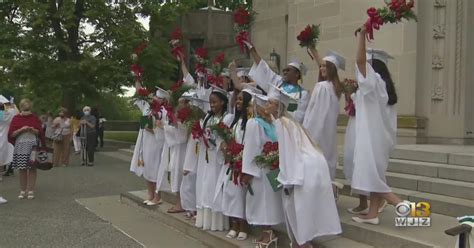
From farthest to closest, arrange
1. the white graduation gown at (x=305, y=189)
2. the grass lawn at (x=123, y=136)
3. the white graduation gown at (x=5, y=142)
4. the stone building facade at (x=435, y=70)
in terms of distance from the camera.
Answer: the grass lawn at (x=123, y=136), the white graduation gown at (x=5, y=142), the stone building facade at (x=435, y=70), the white graduation gown at (x=305, y=189)

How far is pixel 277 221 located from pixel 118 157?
13.9 m

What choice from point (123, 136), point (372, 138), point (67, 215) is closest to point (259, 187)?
point (372, 138)

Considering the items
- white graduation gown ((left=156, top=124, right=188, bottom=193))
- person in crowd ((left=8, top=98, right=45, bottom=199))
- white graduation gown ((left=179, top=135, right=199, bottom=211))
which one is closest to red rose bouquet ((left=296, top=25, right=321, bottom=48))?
white graduation gown ((left=179, top=135, right=199, bottom=211))

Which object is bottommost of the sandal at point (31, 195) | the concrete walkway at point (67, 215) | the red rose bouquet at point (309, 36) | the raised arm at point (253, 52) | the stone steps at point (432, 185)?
the concrete walkway at point (67, 215)

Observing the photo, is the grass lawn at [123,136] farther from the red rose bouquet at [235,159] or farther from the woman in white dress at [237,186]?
the red rose bouquet at [235,159]

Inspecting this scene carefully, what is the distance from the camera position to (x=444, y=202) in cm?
618

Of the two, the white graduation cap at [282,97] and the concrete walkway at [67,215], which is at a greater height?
the white graduation cap at [282,97]

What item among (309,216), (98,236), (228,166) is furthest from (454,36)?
(98,236)

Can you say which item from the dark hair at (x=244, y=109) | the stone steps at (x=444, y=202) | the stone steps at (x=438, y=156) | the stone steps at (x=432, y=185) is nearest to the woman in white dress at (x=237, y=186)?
the dark hair at (x=244, y=109)

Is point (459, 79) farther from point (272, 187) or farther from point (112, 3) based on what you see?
point (112, 3)

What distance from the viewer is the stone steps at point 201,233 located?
5.58 metres

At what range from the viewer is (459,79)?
9859mm

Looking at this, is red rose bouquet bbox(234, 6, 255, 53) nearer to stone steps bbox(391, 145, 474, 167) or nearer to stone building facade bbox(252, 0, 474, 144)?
stone steps bbox(391, 145, 474, 167)

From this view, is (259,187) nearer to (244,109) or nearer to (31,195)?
(244,109)
